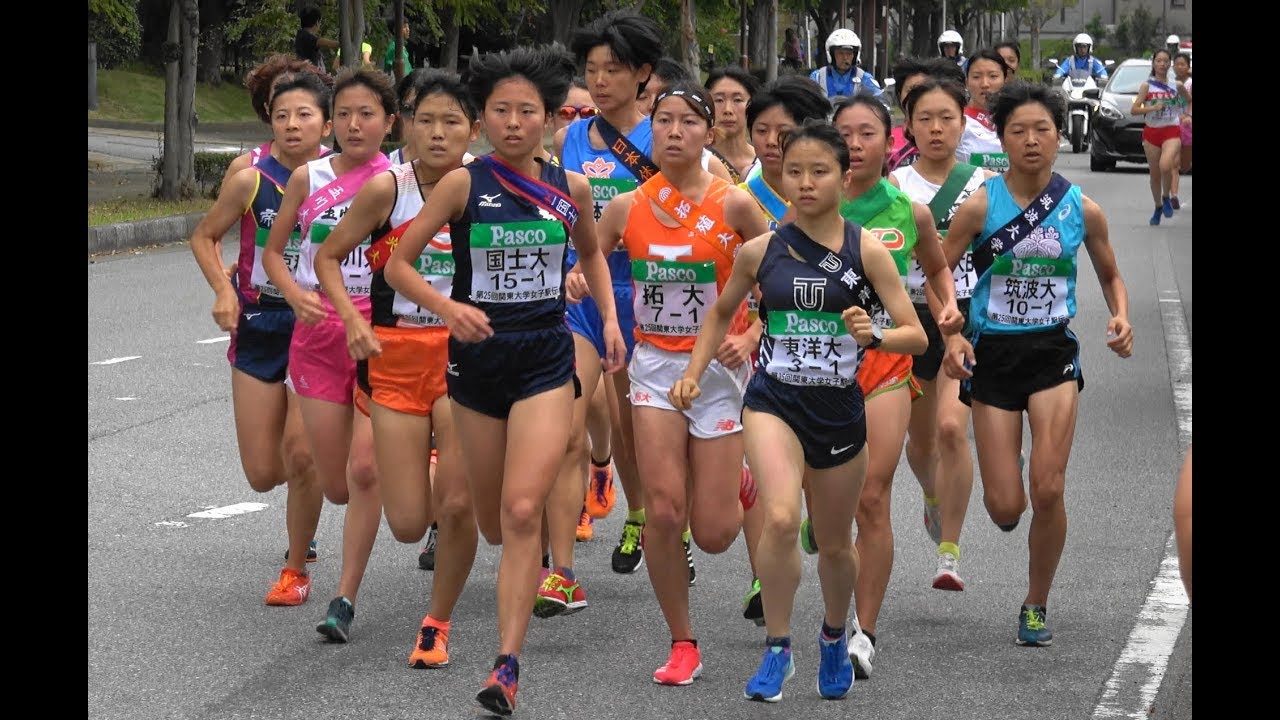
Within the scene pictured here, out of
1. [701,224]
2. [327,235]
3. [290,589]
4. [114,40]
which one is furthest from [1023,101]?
[114,40]

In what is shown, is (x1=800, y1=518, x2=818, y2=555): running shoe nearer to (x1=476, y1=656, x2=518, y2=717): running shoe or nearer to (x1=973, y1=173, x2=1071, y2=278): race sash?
(x1=973, y1=173, x2=1071, y2=278): race sash

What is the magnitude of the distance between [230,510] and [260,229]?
1937mm

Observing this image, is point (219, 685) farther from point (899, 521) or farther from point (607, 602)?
point (899, 521)

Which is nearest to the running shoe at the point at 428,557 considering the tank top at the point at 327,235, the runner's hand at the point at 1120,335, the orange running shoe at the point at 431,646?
the tank top at the point at 327,235

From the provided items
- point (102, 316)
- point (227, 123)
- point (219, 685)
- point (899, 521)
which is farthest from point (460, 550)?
point (227, 123)

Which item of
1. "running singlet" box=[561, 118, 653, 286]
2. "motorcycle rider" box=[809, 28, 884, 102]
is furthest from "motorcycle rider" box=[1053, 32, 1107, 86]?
"running singlet" box=[561, 118, 653, 286]

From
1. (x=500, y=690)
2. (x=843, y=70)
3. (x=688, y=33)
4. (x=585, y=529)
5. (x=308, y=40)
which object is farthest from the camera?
(x=688, y=33)

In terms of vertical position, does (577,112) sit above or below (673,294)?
above

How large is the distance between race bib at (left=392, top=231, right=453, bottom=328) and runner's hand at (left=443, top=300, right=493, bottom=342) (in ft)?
2.25

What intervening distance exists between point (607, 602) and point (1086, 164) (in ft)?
98.8

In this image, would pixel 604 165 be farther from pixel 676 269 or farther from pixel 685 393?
pixel 685 393

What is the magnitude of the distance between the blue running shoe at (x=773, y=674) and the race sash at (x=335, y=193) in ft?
7.19

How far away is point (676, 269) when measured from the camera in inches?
270

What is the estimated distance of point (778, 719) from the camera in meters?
5.97
